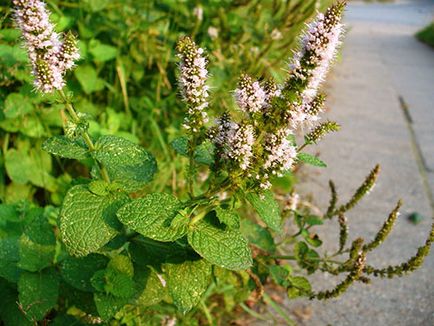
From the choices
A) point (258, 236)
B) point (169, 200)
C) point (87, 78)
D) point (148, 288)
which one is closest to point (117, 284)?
point (148, 288)

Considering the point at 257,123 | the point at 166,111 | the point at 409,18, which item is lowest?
the point at 409,18

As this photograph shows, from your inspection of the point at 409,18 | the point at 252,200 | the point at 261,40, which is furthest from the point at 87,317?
the point at 409,18

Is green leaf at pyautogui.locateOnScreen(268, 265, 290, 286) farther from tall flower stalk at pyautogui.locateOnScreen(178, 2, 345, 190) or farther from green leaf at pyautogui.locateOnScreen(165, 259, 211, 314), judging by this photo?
tall flower stalk at pyautogui.locateOnScreen(178, 2, 345, 190)

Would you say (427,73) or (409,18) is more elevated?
(427,73)

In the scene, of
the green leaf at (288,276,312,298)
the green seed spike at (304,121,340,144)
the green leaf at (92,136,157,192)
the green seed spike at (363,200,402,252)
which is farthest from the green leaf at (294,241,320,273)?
the green leaf at (92,136,157,192)

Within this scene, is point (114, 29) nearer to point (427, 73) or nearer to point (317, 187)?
point (317, 187)

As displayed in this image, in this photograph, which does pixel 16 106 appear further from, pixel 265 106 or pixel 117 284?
pixel 265 106

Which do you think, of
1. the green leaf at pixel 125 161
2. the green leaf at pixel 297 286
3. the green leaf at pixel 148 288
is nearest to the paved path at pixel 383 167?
the green leaf at pixel 297 286
